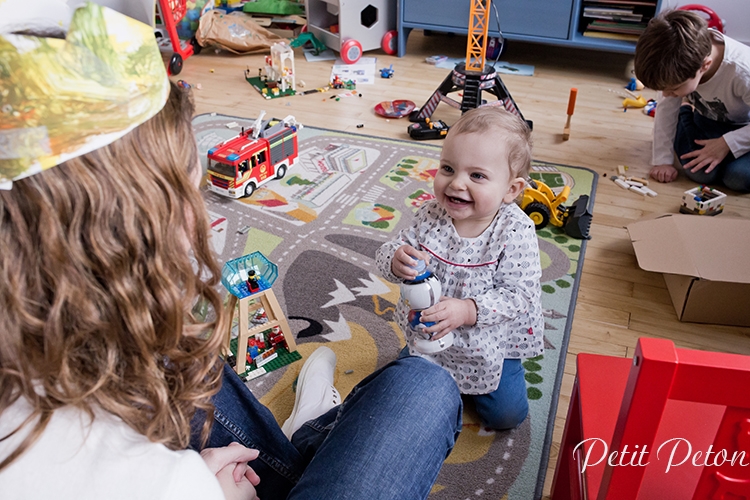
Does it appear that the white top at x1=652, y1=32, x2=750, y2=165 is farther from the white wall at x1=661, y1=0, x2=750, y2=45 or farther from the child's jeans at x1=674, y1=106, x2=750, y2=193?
the white wall at x1=661, y1=0, x2=750, y2=45

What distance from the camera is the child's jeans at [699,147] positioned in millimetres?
1979

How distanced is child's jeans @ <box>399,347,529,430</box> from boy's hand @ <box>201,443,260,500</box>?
1.82 feet

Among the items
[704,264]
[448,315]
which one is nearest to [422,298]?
[448,315]

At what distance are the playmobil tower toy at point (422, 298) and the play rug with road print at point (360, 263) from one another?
0.77ft

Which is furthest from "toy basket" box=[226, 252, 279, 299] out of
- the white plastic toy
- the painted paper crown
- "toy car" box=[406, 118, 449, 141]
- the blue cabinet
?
the blue cabinet

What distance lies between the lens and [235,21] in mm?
3352

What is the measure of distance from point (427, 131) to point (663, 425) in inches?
66.8

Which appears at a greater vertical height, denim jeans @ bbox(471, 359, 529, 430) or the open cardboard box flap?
the open cardboard box flap

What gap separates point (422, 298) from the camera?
3.38 feet

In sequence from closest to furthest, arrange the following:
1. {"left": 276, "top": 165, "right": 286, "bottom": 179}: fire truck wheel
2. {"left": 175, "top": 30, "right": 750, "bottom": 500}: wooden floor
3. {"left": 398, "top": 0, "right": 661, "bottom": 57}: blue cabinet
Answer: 1. {"left": 175, "top": 30, "right": 750, "bottom": 500}: wooden floor
2. {"left": 276, "top": 165, "right": 286, "bottom": 179}: fire truck wheel
3. {"left": 398, "top": 0, "right": 661, "bottom": 57}: blue cabinet

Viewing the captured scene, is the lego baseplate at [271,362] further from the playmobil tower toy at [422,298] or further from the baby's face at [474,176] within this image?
the baby's face at [474,176]

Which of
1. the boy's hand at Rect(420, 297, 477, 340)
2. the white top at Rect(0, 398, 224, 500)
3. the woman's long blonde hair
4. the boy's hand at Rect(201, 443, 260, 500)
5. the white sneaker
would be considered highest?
the woman's long blonde hair

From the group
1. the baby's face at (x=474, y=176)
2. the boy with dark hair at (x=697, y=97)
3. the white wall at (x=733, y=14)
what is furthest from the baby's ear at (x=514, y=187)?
the white wall at (x=733, y=14)

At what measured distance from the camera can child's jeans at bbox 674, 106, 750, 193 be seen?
77.9 inches
